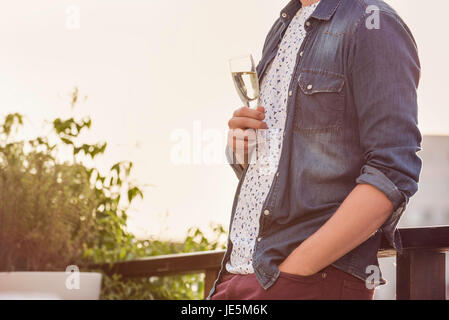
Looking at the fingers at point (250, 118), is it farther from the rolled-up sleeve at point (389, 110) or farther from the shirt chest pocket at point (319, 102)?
the rolled-up sleeve at point (389, 110)

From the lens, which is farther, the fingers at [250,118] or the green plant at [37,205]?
the green plant at [37,205]

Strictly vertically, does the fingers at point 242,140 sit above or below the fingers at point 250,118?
below

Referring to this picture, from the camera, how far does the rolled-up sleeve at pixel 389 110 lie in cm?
100

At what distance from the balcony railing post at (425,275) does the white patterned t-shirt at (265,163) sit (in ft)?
1.08

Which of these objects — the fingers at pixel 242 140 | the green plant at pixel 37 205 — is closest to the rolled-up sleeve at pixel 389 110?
the fingers at pixel 242 140

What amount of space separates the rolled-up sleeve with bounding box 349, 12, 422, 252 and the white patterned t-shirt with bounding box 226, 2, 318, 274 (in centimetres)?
20

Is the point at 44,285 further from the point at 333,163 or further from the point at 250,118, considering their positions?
the point at 333,163

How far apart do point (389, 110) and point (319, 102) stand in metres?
0.15

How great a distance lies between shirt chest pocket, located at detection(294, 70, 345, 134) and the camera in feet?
3.58

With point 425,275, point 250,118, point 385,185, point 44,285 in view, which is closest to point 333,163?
point 385,185

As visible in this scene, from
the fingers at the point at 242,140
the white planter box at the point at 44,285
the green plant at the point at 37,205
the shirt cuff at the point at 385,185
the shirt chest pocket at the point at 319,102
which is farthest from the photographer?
the green plant at the point at 37,205

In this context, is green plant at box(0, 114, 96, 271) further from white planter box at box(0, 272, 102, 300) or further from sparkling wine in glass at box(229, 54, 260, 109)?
sparkling wine in glass at box(229, 54, 260, 109)

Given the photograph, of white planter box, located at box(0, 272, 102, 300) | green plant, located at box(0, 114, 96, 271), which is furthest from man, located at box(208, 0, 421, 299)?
green plant, located at box(0, 114, 96, 271)

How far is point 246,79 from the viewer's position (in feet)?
4.12
